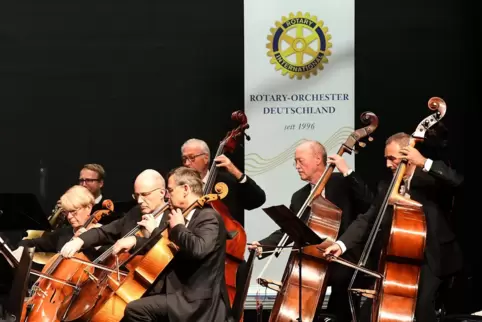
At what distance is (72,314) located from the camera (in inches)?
191

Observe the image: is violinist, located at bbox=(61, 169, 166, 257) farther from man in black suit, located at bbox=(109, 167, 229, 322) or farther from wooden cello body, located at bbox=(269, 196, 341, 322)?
wooden cello body, located at bbox=(269, 196, 341, 322)

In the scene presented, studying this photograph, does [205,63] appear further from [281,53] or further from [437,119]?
[437,119]

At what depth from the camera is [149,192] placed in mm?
5391

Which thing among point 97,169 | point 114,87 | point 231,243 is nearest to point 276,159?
point 231,243

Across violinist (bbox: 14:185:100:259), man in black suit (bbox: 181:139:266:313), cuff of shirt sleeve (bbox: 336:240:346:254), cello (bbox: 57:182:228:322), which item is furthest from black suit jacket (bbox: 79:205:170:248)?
cuff of shirt sleeve (bbox: 336:240:346:254)

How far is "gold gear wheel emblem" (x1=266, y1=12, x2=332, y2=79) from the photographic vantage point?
6488 millimetres

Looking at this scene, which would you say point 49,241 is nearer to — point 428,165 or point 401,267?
point 401,267

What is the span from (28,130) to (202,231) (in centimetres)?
310

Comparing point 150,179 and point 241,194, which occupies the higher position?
point 150,179

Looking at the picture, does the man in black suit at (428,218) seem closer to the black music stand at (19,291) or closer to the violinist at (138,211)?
the violinist at (138,211)

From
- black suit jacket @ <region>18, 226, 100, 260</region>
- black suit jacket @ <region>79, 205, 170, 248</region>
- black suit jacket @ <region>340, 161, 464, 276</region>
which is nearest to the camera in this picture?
black suit jacket @ <region>340, 161, 464, 276</region>

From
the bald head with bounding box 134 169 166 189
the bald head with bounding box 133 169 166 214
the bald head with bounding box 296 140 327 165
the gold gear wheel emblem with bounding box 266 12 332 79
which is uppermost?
the gold gear wheel emblem with bounding box 266 12 332 79

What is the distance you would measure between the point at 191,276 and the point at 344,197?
53.3 inches

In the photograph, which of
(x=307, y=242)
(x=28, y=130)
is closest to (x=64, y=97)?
(x=28, y=130)
